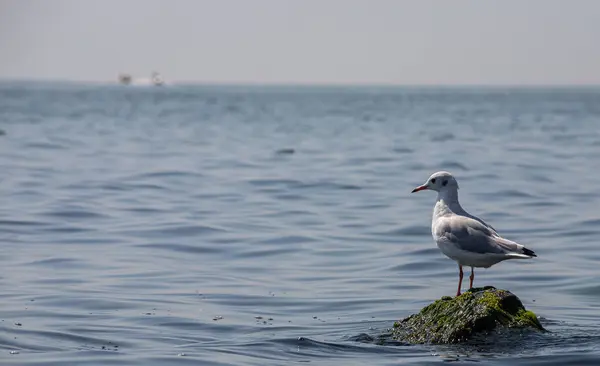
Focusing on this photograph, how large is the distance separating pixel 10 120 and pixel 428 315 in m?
61.4

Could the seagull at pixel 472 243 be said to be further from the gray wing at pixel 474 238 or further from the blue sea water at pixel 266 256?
the blue sea water at pixel 266 256

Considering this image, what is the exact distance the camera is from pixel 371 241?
20109 mm

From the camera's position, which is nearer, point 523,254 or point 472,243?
point 523,254

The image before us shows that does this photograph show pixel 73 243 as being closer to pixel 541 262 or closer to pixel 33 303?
pixel 33 303

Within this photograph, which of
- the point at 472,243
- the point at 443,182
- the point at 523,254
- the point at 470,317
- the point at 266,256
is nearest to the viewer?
the point at 470,317

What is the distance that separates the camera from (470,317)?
10727 millimetres

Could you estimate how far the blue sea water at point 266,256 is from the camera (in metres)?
11.4

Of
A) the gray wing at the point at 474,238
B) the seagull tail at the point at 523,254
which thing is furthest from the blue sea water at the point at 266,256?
the gray wing at the point at 474,238

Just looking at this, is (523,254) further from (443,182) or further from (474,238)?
(443,182)

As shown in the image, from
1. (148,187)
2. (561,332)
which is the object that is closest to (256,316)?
(561,332)

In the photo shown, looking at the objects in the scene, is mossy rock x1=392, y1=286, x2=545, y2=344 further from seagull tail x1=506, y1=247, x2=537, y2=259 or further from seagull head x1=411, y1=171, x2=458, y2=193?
seagull head x1=411, y1=171, x2=458, y2=193

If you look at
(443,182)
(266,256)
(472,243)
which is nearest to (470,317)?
(472,243)

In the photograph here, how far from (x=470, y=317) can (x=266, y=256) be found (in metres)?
7.96

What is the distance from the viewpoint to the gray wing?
11.2 meters
